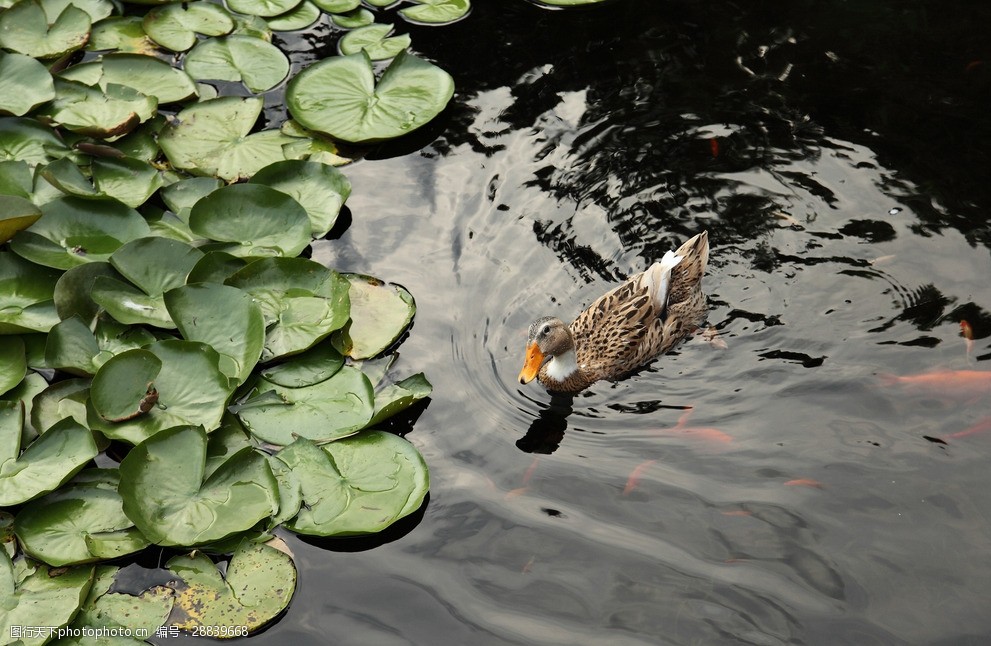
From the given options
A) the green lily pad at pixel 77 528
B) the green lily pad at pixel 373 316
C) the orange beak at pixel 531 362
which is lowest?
the green lily pad at pixel 77 528

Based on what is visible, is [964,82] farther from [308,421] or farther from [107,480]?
[107,480]

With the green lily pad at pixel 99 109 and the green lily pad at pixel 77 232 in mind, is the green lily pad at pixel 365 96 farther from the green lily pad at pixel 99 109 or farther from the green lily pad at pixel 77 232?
the green lily pad at pixel 77 232

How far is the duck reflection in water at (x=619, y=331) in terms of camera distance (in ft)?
18.1

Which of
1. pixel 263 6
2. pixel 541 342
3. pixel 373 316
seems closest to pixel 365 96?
pixel 263 6

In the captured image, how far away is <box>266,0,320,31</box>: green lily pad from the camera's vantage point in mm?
7458

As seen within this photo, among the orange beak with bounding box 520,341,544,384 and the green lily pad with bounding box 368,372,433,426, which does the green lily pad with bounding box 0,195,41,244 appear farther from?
the orange beak with bounding box 520,341,544,384

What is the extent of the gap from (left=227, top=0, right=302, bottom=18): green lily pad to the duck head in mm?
3800

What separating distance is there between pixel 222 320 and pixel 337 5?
3.66 metres

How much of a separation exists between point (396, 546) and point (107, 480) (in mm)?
1505

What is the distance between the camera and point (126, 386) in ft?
15.6

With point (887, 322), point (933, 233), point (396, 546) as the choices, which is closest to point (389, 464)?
point (396, 546)

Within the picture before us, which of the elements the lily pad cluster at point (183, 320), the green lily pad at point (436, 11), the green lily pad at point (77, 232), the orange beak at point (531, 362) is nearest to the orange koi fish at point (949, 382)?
the orange beak at point (531, 362)

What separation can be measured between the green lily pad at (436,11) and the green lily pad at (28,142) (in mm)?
3058

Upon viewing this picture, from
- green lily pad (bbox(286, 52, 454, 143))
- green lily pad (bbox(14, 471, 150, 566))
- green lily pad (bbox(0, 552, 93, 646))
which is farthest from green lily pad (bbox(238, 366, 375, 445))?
green lily pad (bbox(286, 52, 454, 143))
